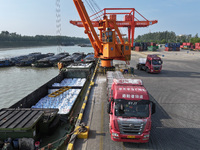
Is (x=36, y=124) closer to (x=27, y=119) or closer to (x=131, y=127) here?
(x=27, y=119)

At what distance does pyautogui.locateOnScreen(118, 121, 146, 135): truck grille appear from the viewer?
6988mm

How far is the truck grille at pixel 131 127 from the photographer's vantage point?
6988 mm

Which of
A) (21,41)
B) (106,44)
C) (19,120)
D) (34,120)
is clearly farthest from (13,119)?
(21,41)

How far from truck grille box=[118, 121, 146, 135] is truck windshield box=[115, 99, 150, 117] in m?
0.40

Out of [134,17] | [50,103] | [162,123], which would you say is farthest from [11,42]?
[162,123]

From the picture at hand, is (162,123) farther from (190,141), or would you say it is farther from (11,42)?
(11,42)

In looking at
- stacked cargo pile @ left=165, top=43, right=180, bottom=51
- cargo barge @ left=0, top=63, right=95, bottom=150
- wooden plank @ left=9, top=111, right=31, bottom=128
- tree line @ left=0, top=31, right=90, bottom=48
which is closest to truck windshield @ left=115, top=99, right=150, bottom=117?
cargo barge @ left=0, top=63, right=95, bottom=150

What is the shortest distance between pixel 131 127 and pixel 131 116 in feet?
1.75

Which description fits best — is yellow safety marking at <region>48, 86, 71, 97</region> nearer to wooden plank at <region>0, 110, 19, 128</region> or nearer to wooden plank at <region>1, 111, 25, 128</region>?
wooden plank at <region>0, 110, 19, 128</region>

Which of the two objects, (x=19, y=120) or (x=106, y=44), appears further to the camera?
(x=106, y=44)

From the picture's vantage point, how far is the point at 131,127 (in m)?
6.98

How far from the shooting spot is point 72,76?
2308cm

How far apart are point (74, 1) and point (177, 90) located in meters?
20.1

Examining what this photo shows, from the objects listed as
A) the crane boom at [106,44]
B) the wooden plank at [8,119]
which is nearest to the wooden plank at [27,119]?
the wooden plank at [8,119]
